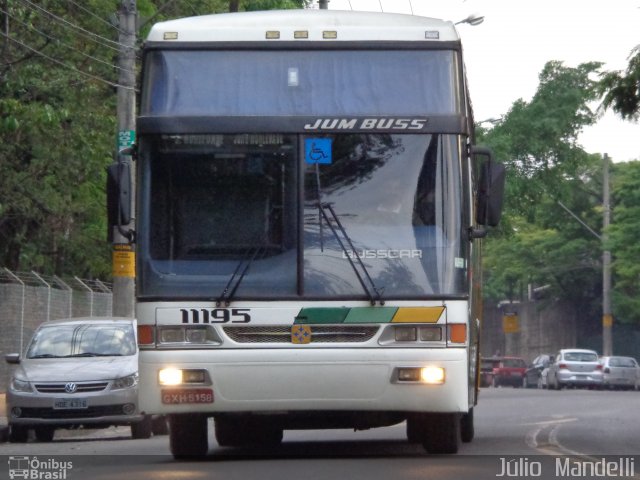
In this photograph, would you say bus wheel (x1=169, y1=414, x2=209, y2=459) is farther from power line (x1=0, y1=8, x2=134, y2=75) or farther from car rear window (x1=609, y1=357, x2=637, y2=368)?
car rear window (x1=609, y1=357, x2=637, y2=368)

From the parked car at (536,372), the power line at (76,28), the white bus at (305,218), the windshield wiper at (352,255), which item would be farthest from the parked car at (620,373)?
the windshield wiper at (352,255)

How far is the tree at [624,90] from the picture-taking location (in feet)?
53.5

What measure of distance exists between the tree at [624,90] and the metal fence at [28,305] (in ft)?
49.5

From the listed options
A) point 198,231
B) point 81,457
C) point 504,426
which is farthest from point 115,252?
point 198,231

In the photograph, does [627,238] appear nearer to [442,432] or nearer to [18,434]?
[18,434]

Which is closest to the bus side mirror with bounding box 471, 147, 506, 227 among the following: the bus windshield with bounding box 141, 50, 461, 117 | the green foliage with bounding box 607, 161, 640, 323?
the bus windshield with bounding box 141, 50, 461, 117

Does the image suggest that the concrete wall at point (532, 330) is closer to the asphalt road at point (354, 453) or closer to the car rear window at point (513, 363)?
the car rear window at point (513, 363)

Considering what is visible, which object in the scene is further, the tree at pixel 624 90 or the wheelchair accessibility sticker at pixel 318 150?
the tree at pixel 624 90

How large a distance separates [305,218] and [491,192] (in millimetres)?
1494

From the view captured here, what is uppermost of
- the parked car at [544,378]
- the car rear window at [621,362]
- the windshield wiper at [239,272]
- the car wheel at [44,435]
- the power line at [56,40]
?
the power line at [56,40]

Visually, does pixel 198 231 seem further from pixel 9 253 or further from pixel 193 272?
pixel 9 253

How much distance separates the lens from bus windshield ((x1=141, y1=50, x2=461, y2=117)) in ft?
40.8

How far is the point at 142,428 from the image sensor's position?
61.0ft

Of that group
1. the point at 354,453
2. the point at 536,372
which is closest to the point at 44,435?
the point at 354,453
